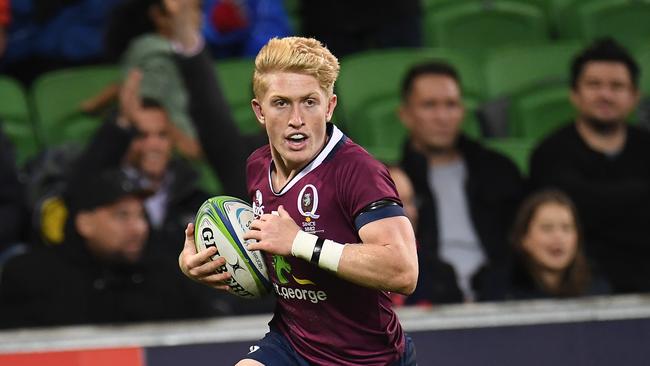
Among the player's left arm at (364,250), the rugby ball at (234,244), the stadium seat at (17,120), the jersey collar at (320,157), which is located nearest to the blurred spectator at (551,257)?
the rugby ball at (234,244)

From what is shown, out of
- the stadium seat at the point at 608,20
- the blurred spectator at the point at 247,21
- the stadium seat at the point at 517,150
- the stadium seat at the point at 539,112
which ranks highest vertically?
A: the blurred spectator at the point at 247,21

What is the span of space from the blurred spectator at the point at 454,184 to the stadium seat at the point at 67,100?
5.71 feet

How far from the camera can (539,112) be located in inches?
297

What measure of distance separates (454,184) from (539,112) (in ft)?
3.74

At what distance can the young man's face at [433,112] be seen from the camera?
22.0 ft

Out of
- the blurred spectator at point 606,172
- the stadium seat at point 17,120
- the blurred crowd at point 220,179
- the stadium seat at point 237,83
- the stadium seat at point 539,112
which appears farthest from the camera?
the stadium seat at point 539,112

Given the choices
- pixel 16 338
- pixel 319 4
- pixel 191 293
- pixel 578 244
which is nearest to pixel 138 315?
pixel 191 293

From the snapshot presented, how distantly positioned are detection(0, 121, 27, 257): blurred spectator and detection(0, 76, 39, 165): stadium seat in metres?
0.64

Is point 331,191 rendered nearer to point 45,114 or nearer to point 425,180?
point 425,180

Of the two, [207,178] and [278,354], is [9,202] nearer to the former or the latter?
[207,178]

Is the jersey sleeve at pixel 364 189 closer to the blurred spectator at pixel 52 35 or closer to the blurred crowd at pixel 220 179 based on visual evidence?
the blurred crowd at pixel 220 179

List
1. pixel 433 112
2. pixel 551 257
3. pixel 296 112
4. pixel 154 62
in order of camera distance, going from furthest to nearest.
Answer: pixel 154 62 → pixel 433 112 → pixel 551 257 → pixel 296 112

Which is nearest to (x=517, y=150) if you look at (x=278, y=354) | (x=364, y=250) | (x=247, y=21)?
(x=247, y=21)

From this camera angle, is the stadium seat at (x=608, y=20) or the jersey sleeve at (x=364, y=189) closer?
the jersey sleeve at (x=364, y=189)
